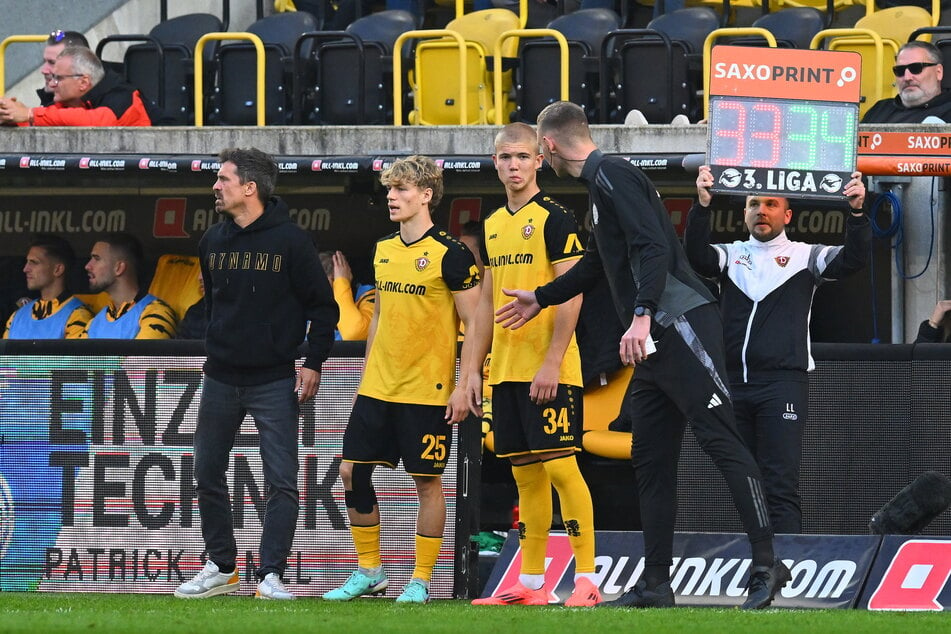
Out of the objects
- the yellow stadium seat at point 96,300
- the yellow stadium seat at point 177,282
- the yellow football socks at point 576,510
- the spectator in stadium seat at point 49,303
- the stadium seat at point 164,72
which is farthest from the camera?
the stadium seat at point 164,72

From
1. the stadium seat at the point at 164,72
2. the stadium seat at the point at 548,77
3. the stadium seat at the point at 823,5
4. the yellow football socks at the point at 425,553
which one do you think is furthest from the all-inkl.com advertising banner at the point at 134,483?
the stadium seat at the point at 823,5

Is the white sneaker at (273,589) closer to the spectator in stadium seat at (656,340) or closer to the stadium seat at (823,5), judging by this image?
the spectator in stadium seat at (656,340)

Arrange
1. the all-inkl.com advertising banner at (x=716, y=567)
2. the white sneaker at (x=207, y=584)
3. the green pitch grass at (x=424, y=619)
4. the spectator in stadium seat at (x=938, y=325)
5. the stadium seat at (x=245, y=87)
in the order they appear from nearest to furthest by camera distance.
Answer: the green pitch grass at (x=424, y=619)
the all-inkl.com advertising banner at (x=716, y=567)
the white sneaker at (x=207, y=584)
the spectator in stadium seat at (x=938, y=325)
the stadium seat at (x=245, y=87)

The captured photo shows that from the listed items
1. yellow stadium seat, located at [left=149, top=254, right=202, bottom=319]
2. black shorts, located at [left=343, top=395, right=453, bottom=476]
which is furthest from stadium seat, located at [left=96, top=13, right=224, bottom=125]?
black shorts, located at [left=343, top=395, right=453, bottom=476]

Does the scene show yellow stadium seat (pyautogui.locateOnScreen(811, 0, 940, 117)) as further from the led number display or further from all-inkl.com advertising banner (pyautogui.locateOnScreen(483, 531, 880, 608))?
all-inkl.com advertising banner (pyautogui.locateOnScreen(483, 531, 880, 608))

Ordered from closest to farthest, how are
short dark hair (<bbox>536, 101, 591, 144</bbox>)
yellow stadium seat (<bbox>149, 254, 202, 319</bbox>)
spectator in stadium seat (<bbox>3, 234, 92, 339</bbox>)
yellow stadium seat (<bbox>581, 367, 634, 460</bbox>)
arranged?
short dark hair (<bbox>536, 101, 591, 144</bbox>), yellow stadium seat (<bbox>581, 367, 634, 460</bbox>), spectator in stadium seat (<bbox>3, 234, 92, 339</bbox>), yellow stadium seat (<bbox>149, 254, 202, 319</bbox>)

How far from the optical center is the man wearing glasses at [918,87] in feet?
34.8

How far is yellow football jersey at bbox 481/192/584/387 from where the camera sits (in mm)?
7598

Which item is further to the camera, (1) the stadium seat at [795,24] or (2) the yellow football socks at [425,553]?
(1) the stadium seat at [795,24]

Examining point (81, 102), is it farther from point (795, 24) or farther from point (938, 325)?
point (938, 325)

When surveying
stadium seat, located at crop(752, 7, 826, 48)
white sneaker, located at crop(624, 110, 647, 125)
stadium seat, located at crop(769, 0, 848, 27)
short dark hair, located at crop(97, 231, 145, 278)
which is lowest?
short dark hair, located at crop(97, 231, 145, 278)

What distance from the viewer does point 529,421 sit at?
7461 mm

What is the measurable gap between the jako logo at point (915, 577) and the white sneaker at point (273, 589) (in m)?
2.52

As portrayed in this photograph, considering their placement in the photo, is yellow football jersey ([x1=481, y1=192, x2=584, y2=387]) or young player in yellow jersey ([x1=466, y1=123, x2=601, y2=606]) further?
yellow football jersey ([x1=481, y1=192, x2=584, y2=387])
